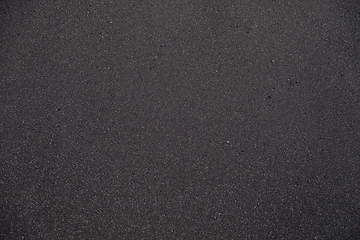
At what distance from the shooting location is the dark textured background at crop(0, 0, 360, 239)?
178 centimetres

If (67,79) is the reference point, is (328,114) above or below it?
above

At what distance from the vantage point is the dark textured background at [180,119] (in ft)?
5.84

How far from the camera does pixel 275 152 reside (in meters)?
1.85

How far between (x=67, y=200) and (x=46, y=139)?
0.53 meters

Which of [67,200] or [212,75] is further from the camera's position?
[212,75]

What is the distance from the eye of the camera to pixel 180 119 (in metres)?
1.87

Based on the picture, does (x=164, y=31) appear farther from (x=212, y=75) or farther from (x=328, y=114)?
(x=328, y=114)

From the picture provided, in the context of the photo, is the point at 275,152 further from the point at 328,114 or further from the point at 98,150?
the point at 98,150

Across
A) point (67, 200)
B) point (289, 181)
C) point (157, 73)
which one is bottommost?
point (67, 200)

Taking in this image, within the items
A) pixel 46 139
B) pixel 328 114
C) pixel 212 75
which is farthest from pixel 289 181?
pixel 46 139

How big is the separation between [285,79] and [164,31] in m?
1.14

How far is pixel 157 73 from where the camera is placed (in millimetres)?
1906

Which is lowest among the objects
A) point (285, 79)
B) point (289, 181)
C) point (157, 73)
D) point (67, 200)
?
point (67, 200)

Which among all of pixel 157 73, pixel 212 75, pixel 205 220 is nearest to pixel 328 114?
pixel 212 75
